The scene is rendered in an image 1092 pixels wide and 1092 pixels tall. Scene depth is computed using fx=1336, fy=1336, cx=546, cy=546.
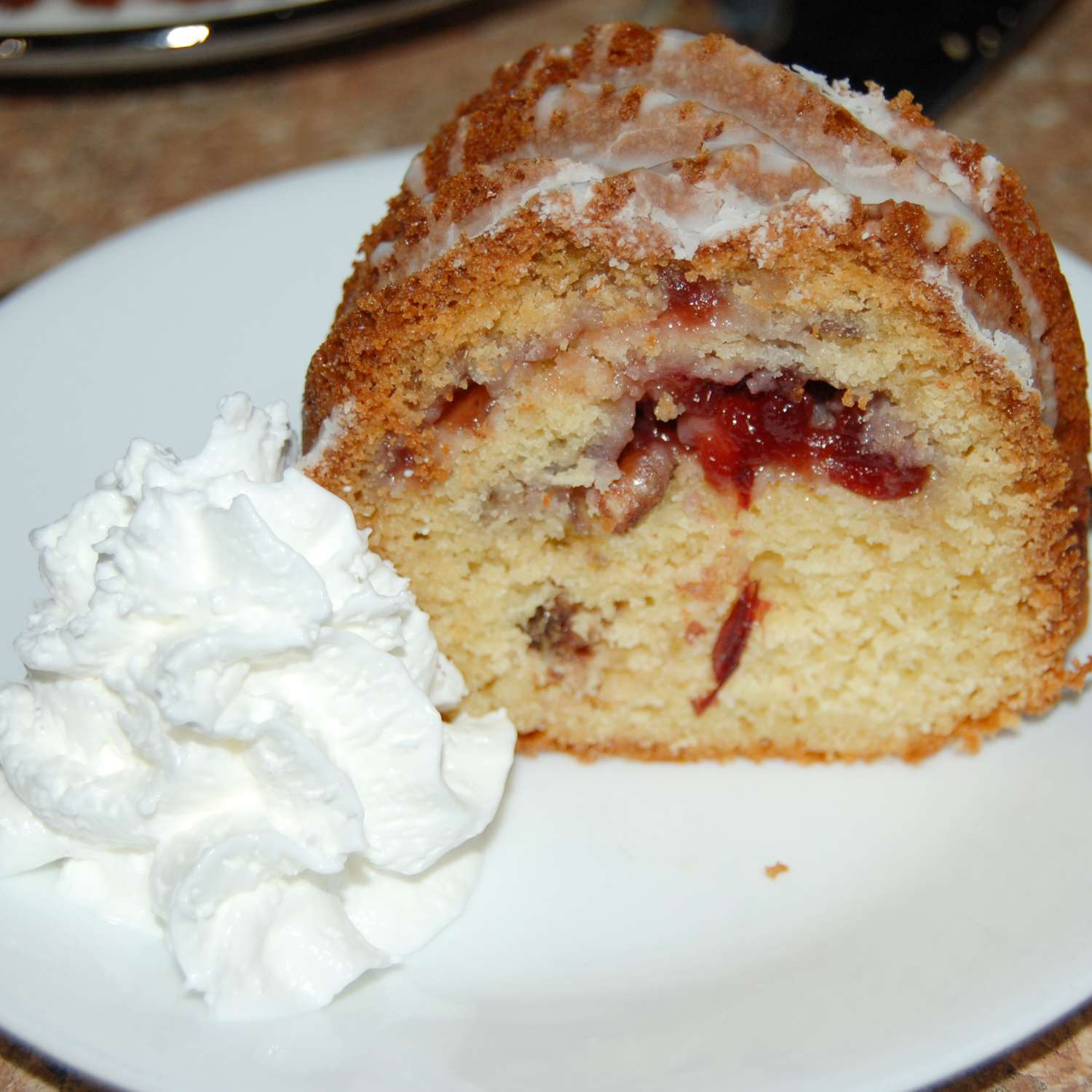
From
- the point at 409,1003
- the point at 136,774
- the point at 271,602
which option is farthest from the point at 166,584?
the point at 409,1003

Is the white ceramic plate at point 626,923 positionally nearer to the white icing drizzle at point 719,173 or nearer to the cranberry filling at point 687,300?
the white icing drizzle at point 719,173

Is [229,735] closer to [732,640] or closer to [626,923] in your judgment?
[626,923]

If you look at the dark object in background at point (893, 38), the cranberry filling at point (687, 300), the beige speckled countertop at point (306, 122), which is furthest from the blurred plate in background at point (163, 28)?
the cranberry filling at point (687, 300)

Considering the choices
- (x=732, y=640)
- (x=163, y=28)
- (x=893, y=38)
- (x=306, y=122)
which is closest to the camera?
(x=732, y=640)

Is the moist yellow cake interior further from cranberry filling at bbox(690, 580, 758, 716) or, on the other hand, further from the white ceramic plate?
the white ceramic plate

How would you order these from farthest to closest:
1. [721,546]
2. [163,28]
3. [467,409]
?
[163,28] < [721,546] < [467,409]

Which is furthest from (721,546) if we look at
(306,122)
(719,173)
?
(306,122)

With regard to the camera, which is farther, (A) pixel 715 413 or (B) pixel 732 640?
(B) pixel 732 640
